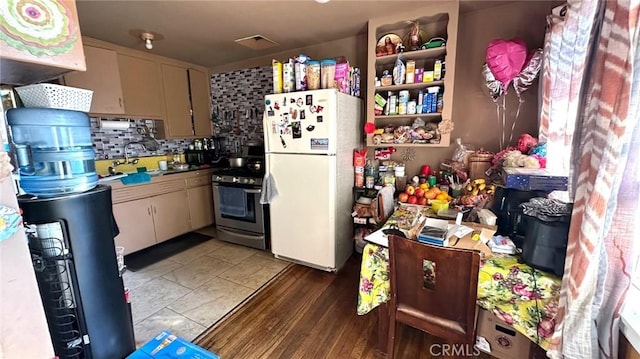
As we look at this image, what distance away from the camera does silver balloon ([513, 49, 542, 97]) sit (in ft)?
5.87

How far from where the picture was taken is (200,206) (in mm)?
3518

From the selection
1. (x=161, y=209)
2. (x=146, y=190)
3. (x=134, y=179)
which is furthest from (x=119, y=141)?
(x=134, y=179)

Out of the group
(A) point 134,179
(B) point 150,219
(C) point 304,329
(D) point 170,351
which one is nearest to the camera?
→ (D) point 170,351

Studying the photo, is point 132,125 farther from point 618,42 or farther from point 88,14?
point 618,42

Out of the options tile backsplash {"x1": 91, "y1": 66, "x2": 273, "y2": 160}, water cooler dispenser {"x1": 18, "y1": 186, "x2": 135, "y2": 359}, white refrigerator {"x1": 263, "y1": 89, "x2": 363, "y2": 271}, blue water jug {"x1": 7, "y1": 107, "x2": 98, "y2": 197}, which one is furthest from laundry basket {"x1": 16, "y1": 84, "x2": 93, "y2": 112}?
tile backsplash {"x1": 91, "y1": 66, "x2": 273, "y2": 160}

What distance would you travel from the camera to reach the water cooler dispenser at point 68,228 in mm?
1073

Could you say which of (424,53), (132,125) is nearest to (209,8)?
(424,53)

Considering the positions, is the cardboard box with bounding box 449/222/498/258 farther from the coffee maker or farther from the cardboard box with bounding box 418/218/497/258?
the coffee maker

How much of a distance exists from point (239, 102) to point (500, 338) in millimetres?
3703

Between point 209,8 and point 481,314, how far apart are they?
9.18 ft

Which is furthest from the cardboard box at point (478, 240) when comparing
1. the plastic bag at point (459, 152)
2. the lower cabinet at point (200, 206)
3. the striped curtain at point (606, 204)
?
the lower cabinet at point (200, 206)

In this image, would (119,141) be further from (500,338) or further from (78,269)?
(500,338)

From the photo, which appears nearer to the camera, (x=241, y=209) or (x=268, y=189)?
(x=268, y=189)

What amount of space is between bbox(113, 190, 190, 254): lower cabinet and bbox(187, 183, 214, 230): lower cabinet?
0.08 meters
